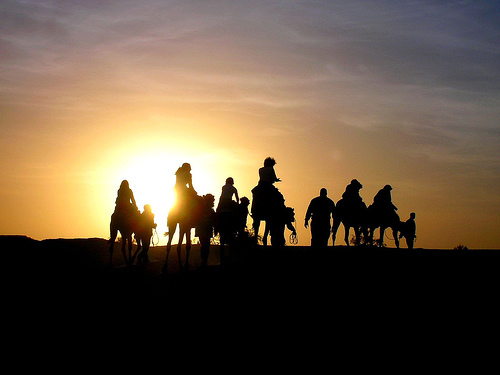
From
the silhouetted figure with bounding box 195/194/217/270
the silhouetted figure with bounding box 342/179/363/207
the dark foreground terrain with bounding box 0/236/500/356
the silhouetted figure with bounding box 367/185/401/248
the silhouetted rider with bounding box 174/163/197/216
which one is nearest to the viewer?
the dark foreground terrain with bounding box 0/236/500/356

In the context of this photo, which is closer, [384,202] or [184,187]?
[184,187]

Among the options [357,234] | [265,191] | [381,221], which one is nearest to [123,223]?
[265,191]

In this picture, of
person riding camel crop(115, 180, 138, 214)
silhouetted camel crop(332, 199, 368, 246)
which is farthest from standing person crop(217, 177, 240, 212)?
silhouetted camel crop(332, 199, 368, 246)

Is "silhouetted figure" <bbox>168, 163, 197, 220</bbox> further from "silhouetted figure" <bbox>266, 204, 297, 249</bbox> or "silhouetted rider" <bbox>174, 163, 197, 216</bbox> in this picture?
"silhouetted figure" <bbox>266, 204, 297, 249</bbox>

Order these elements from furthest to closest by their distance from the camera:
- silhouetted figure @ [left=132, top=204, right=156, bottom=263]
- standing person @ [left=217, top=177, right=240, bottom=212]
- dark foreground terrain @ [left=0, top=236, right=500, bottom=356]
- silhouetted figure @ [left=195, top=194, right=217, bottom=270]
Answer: silhouetted figure @ [left=132, top=204, right=156, bottom=263] < standing person @ [left=217, top=177, right=240, bottom=212] < silhouetted figure @ [left=195, top=194, right=217, bottom=270] < dark foreground terrain @ [left=0, top=236, right=500, bottom=356]

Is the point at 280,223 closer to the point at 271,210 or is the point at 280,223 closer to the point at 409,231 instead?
the point at 271,210

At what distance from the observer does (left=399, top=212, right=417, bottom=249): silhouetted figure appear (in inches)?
1165

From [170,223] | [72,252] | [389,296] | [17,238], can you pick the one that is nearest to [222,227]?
[170,223]

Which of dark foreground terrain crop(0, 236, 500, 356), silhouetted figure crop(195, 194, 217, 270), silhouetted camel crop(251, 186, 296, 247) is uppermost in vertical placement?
silhouetted camel crop(251, 186, 296, 247)

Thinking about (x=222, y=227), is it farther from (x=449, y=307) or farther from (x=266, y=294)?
(x=449, y=307)

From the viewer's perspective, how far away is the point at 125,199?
23875 millimetres

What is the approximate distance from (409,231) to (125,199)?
40.5 ft

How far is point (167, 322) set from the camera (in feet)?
44.0

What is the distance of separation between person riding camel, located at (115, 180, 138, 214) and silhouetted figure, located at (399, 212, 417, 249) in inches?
453
